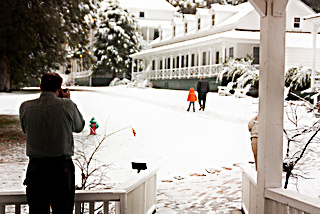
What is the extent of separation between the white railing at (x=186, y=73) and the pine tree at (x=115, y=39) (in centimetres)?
812

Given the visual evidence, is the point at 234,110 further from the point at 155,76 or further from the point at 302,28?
the point at 155,76

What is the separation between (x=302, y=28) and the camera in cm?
3753

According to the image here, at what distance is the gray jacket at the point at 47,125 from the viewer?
382 cm

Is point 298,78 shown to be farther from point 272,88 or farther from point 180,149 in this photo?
point 272,88

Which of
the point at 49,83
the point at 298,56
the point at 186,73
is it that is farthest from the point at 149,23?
the point at 49,83

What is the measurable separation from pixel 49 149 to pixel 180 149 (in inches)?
366

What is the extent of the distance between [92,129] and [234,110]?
8.30 m

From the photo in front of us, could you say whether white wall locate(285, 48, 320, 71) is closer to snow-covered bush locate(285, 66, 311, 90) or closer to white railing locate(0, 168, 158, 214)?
snow-covered bush locate(285, 66, 311, 90)

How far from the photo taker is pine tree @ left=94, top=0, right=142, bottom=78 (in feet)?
182

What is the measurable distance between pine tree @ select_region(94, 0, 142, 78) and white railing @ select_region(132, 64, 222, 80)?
8116 mm

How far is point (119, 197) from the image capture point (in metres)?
4.41

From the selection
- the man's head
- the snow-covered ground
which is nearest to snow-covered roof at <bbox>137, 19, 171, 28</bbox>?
the snow-covered ground

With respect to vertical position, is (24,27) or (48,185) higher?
(24,27)

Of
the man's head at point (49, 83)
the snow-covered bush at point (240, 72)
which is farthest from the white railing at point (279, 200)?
the snow-covered bush at point (240, 72)
